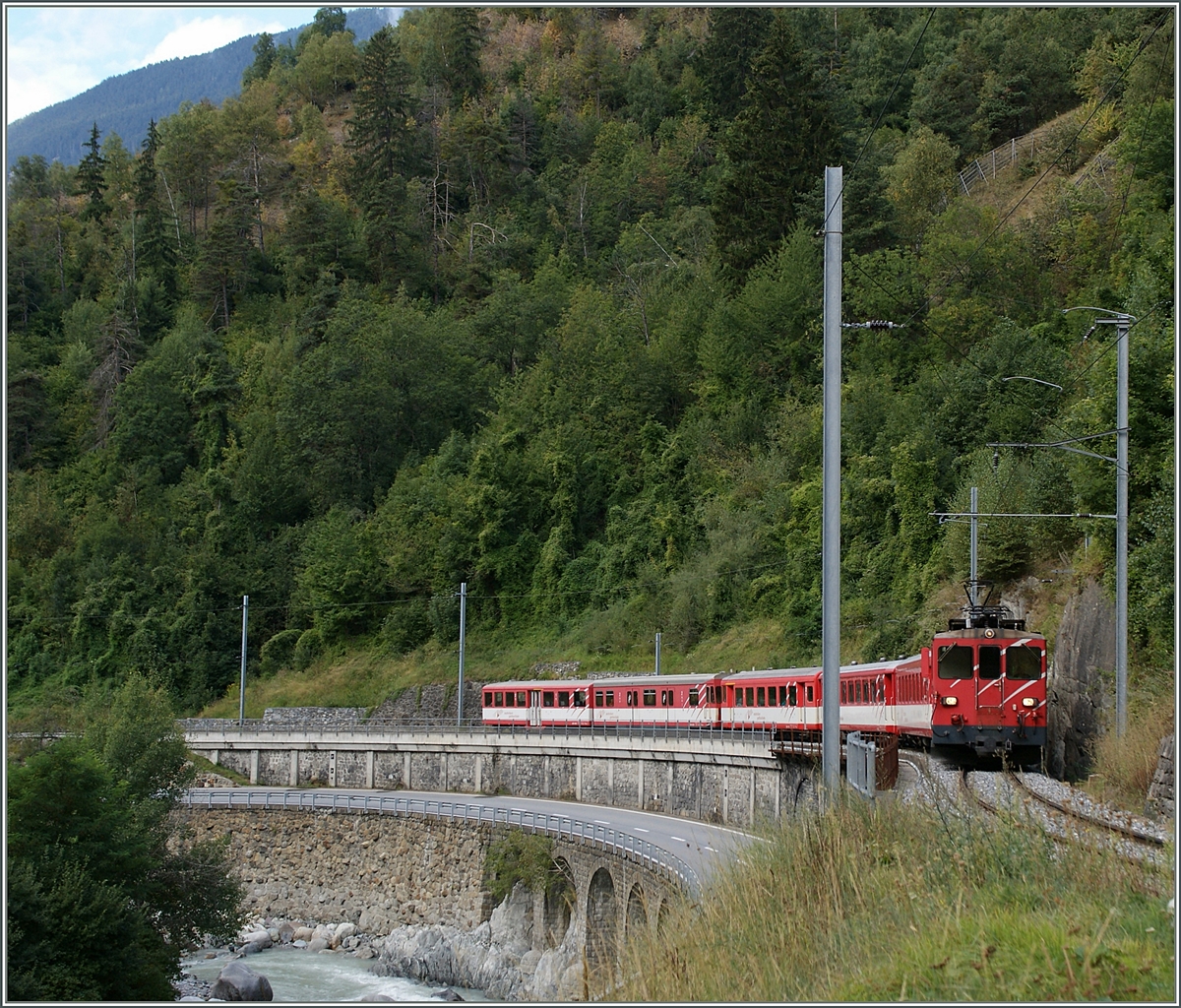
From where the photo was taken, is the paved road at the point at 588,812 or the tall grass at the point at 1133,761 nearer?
the tall grass at the point at 1133,761

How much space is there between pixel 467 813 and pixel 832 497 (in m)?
25.5

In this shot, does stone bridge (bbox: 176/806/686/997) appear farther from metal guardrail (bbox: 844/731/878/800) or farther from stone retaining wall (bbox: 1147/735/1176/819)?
stone retaining wall (bbox: 1147/735/1176/819)

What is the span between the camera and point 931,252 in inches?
2100

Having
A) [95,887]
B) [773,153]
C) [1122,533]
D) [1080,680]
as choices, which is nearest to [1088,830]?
[1122,533]

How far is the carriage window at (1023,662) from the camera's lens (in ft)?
71.9

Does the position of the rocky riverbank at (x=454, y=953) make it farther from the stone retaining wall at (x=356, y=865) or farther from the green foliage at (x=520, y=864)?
the stone retaining wall at (x=356, y=865)

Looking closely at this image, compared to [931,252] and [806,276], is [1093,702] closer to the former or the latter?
[931,252]

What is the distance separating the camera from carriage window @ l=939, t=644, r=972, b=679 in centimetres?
2194

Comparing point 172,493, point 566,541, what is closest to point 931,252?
point 566,541

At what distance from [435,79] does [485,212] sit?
16763mm

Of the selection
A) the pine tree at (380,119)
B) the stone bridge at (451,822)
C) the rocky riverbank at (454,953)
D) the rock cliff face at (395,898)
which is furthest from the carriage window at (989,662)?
the pine tree at (380,119)

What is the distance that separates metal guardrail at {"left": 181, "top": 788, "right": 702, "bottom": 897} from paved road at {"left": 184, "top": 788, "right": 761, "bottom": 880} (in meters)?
0.07

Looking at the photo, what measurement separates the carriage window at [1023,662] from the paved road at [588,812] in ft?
17.6

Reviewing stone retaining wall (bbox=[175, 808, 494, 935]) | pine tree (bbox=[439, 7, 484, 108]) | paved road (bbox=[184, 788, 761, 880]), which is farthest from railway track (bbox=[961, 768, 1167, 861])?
pine tree (bbox=[439, 7, 484, 108])
